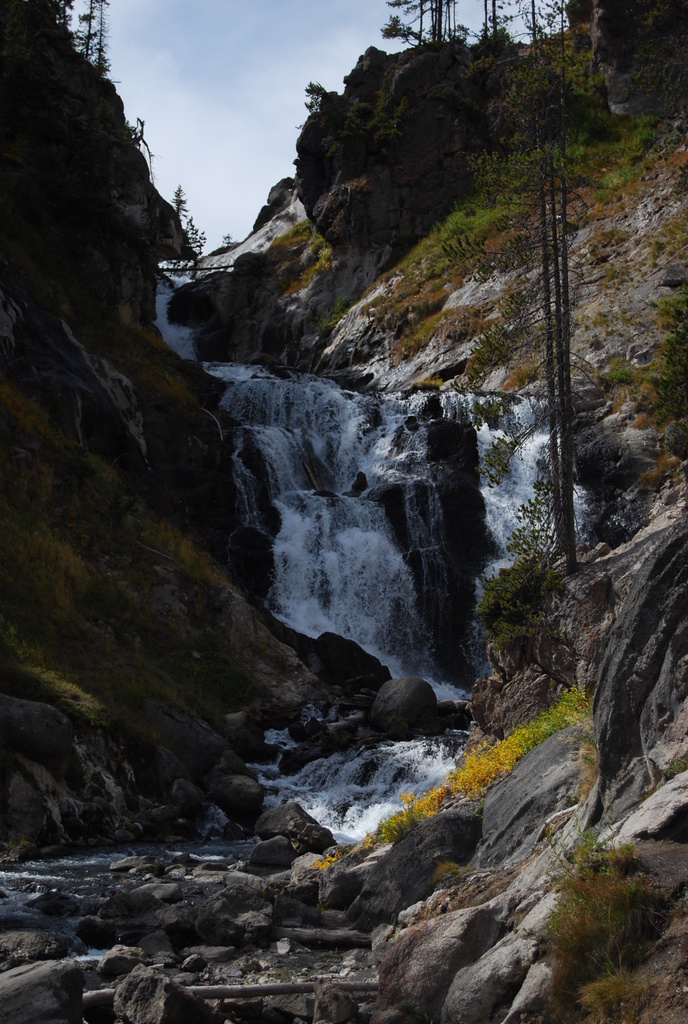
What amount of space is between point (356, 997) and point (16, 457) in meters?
17.5

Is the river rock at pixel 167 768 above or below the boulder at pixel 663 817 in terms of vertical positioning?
below

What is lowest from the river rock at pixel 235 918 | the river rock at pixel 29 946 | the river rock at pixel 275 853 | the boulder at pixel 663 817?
the river rock at pixel 275 853

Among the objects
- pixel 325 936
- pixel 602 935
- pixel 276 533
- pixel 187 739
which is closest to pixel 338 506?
pixel 276 533

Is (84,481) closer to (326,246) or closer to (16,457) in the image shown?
(16,457)

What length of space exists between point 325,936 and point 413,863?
1208 mm

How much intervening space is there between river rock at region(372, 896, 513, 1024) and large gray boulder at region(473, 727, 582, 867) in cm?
139

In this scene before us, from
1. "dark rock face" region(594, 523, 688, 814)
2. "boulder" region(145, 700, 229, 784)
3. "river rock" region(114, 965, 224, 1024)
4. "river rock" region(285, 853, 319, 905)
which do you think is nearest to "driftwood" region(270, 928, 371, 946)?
"river rock" region(285, 853, 319, 905)

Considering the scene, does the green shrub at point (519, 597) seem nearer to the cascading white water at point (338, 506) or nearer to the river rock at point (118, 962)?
the river rock at point (118, 962)

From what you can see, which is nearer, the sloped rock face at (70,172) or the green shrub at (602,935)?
the green shrub at (602,935)

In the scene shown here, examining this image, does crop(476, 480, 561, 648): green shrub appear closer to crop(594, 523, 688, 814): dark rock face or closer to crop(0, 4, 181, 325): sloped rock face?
crop(594, 523, 688, 814): dark rock face

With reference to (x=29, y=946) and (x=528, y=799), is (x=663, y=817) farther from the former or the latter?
(x=29, y=946)

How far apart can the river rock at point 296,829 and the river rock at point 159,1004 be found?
22.1ft

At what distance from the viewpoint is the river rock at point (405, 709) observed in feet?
65.0

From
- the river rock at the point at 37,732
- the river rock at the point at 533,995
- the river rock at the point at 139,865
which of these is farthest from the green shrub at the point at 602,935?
the river rock at the point at 37,732
